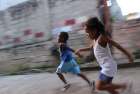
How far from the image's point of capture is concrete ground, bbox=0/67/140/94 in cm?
790

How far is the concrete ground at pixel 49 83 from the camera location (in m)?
7.90

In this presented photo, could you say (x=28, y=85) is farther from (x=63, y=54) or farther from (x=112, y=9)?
(x=112, y=9)

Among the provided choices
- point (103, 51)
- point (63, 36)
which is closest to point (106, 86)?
point (103, 51)

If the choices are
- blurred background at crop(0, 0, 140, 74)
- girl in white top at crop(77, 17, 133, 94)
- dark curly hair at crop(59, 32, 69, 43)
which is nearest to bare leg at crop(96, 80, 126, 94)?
girl in white top at crop(77, 17, 133, 94)

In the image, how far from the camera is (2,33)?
43.2ft

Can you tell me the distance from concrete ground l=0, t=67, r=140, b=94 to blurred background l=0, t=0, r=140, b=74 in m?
0.66

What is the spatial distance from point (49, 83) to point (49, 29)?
2.68m

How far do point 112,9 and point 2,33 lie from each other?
4.51 metres

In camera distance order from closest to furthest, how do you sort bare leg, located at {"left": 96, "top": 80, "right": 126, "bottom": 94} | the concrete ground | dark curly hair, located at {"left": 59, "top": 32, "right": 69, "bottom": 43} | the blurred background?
bare leg, located at {"left": 96, "top": 80, "right": 126, "bottom": 94}, dark curly hair, located at {"left": 59, "top": 32, "right": 69, "bottom": 43}, the concrete ground, the blurred background

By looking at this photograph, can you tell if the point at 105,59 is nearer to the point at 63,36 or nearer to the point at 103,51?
the point at 103,51

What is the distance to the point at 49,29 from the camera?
1144 centimetres

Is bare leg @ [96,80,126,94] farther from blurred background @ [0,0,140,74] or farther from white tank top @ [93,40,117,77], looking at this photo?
blurred background @ [0,0,140,74]

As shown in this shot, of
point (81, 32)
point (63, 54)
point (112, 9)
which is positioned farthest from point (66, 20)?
point (63, 54)

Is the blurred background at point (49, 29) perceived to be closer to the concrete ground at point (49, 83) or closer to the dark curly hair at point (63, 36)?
the concrete ground at point (49, 83)
